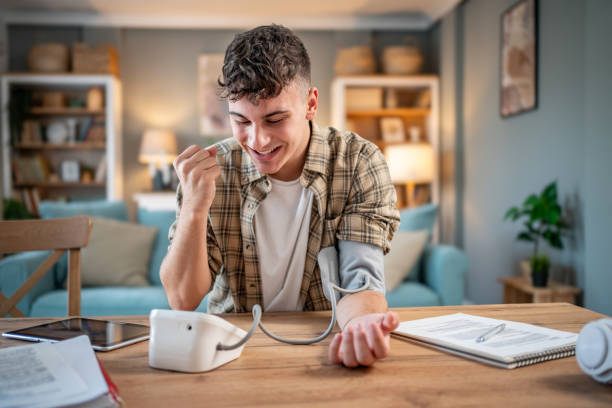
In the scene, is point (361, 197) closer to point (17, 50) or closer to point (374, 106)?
point (374, 106)

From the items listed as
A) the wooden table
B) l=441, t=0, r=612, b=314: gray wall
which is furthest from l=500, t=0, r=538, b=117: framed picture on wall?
the wooden table

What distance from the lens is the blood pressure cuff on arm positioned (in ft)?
3.35

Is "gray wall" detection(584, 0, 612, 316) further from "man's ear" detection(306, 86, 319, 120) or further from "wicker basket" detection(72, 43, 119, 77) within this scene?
"wicker basket" detection(72, 43, 119, 77)

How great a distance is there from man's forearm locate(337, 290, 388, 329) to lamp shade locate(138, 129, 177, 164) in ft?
13.5

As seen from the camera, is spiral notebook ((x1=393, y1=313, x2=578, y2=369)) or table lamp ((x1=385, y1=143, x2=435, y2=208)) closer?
spiral notebook ((x1=393, y1=313, x2=578, y2=369))

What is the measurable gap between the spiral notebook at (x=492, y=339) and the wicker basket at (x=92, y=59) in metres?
4.55

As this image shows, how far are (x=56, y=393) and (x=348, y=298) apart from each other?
56cm

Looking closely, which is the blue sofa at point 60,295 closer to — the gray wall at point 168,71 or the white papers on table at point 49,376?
the white papers on table at point 49,376

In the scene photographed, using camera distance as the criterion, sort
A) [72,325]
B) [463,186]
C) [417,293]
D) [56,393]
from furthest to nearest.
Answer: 1. [463,186]
2. [417,293]
3. [72,325]
4. [56,393]

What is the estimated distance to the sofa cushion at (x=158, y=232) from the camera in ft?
9.35

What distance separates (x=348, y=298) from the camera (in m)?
0.97

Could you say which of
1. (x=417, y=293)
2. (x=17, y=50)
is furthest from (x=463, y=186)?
(x=17, y=50)

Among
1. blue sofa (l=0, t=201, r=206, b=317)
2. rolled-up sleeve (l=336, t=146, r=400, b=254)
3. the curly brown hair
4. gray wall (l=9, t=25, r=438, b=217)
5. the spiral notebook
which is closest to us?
the spiral notebook

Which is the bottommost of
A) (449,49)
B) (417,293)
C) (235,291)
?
(417,293)
